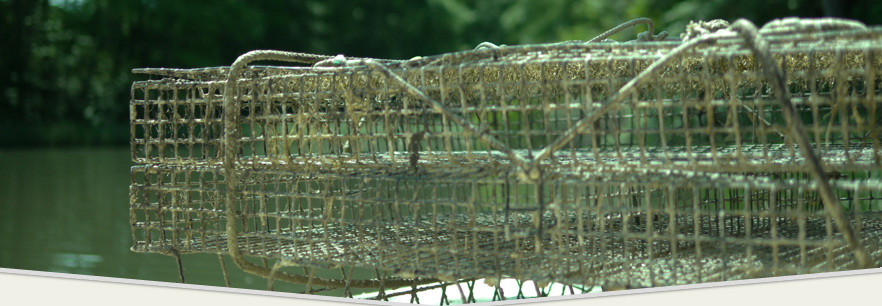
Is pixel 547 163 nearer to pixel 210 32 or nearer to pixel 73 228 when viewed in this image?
pixel 73 228

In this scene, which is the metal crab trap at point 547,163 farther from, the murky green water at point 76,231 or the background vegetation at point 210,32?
the background vegetation at point 210,32

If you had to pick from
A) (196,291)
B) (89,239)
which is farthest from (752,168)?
(89,239)

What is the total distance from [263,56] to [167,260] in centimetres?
305

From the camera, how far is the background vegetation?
21.4ft

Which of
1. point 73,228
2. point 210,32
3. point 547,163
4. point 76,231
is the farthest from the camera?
point 210,32

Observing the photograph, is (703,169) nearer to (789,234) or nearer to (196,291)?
(789,234)

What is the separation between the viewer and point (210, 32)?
45.3ft

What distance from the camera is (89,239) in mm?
4941

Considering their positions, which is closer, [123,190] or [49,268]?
[49,268]

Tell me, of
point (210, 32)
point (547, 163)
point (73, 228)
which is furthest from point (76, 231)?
point (210, 32)

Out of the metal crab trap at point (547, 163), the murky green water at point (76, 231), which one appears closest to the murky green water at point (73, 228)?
the murky green water at point (76, 231)

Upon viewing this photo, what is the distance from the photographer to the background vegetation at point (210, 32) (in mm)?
6535

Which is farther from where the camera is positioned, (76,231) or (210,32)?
(210,32)

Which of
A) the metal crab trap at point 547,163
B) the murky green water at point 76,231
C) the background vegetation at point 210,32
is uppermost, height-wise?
the background vegetation at point 210,32
